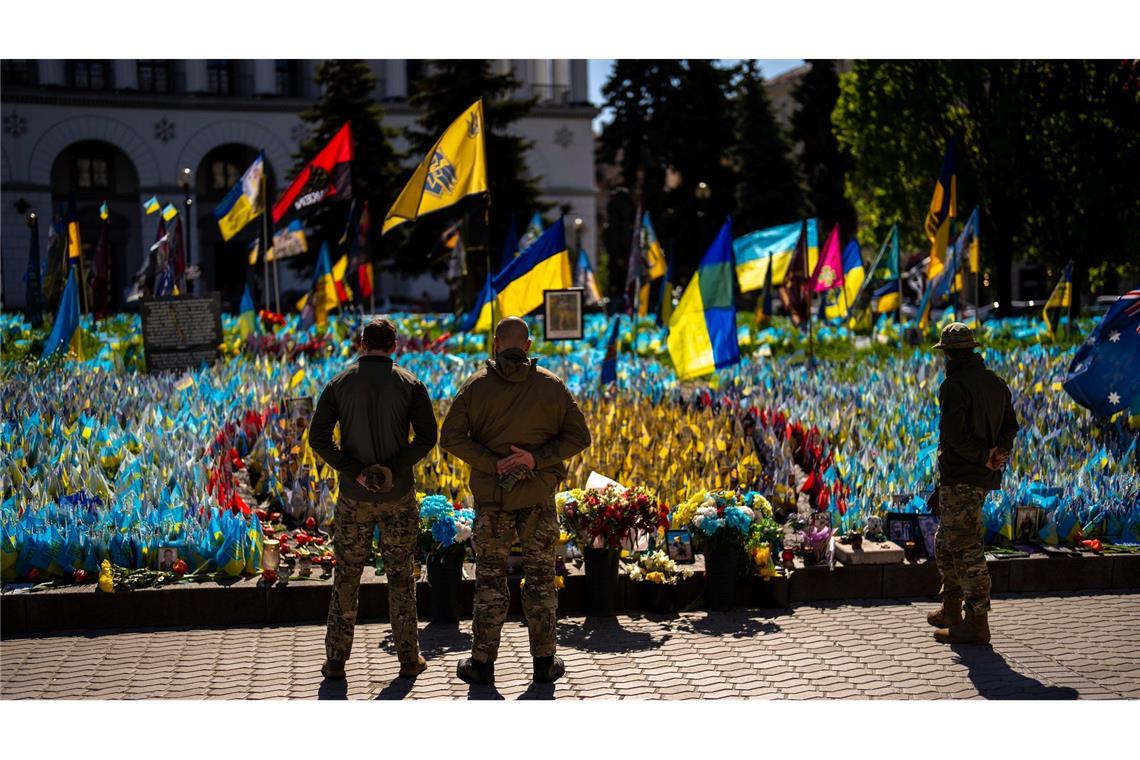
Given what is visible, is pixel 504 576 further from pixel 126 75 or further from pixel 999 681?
pixel 126 75

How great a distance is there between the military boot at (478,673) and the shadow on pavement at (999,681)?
2.29m

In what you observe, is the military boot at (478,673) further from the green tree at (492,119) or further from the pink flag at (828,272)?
the green tree at (492,119)

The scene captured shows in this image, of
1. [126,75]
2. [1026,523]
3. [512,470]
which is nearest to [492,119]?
[126,75]

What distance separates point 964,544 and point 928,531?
1326mm

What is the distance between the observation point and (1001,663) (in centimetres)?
652

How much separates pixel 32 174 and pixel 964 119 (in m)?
31.6

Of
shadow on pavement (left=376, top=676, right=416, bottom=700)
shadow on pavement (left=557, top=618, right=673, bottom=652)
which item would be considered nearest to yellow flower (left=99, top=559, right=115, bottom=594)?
shadow on pavement (left=376, top=676, right=416, bottom=700)

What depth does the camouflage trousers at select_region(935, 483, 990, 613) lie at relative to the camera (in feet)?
22.7

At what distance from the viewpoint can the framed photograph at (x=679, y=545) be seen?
8.16m

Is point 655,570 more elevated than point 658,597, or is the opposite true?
point 655,570

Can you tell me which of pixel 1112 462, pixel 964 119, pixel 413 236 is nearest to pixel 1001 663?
pixel 1112 462

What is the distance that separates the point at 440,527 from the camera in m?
7.35

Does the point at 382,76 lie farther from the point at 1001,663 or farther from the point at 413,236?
the point at 1001,663

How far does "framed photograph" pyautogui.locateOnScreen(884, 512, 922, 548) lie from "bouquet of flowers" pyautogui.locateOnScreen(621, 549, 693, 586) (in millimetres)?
1488
